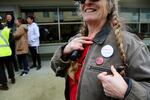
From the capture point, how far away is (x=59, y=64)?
191 centimetres

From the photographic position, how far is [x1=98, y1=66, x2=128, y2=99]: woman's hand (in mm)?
1421

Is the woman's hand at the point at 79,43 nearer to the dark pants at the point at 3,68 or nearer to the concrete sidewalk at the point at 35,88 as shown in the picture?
the concrete sidewalk at the point at 35,88

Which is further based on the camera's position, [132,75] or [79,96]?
[79,96]

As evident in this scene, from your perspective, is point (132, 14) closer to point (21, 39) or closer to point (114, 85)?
point (21, 39)

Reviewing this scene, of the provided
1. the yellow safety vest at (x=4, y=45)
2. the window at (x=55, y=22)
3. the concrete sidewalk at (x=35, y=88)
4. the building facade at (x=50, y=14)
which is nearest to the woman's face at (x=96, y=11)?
the concrete sidewalk at (x=35, y=88)

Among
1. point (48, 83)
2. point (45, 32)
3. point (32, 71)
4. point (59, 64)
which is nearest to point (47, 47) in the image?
point (45, 32)

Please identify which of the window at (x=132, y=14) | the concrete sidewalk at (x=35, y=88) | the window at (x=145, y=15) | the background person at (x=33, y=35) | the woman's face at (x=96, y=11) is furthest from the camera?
the window at (x=145, y=15)

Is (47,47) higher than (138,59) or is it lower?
lower

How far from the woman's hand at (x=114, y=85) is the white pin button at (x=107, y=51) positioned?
0.13 meters

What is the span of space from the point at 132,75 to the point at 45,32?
820cm

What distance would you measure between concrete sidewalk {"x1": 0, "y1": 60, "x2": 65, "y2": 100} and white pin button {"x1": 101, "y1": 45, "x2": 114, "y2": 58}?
162 inches

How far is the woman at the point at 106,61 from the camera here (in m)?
1.45

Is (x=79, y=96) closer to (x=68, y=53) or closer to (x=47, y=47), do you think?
(x=68, y=53)

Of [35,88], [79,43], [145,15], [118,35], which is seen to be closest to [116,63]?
[118,35]
